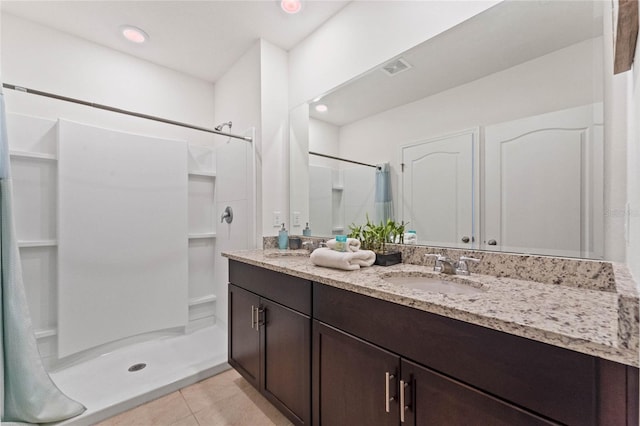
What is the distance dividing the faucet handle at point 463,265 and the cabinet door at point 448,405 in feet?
1.66

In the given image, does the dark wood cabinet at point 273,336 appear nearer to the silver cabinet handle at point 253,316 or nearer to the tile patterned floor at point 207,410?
the silver cabinet handle at point 253,316

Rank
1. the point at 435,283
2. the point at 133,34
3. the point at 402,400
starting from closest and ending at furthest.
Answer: the point at 402,400 < the point at 435,283 < the point at 133,34

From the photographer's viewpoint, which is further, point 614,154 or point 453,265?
point 453,265

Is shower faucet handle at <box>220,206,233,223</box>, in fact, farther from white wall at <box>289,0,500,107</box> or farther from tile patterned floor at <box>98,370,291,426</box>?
tile patterned floor at <box>98,370,291,426</box>

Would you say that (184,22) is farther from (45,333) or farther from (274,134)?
(45,333)

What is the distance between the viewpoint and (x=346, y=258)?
1.25 metres

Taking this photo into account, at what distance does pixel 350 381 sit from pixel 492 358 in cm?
56

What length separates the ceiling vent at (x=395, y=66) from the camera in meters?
1.53

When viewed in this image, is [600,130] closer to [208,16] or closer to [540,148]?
[540,148]

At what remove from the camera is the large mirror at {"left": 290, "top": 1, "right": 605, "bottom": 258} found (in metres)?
1.02

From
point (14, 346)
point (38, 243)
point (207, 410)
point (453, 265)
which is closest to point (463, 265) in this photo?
point (453, 265)

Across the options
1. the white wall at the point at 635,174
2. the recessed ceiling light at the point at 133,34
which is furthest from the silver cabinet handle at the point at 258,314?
the recessed ceiling light at the point at 133,34

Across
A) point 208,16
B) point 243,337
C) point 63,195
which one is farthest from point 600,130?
point 63,195

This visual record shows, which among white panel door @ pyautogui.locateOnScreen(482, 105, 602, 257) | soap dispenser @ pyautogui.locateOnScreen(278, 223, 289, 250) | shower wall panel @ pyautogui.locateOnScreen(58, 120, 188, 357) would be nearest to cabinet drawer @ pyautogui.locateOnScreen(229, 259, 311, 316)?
soap dispenser @ pyautogui.locateOnScreen(278, 223, 289, 250)
